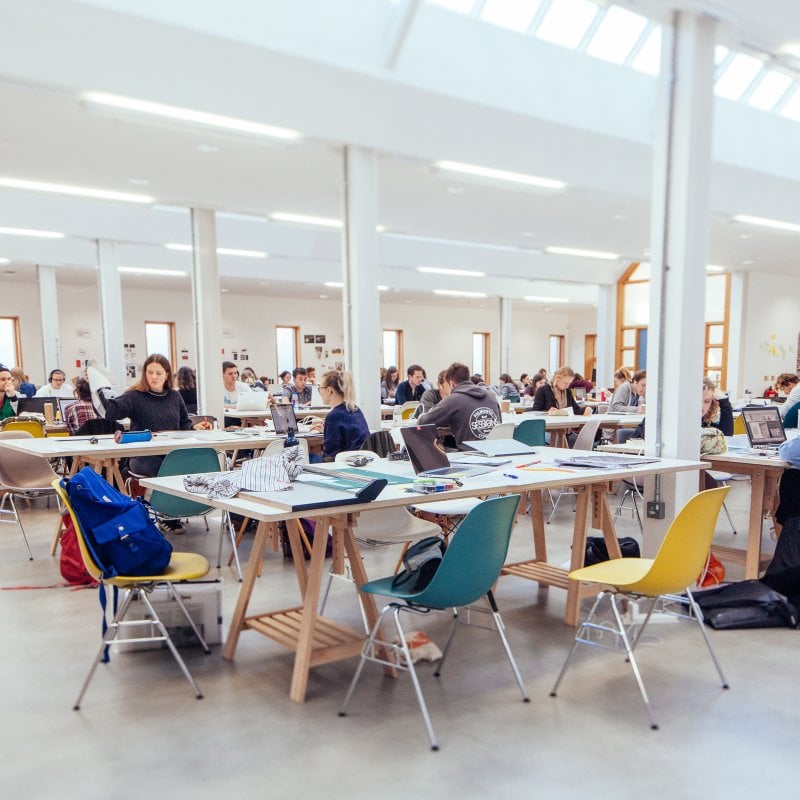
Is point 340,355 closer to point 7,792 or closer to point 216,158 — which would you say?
point 216,158

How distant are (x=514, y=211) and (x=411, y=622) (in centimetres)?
759

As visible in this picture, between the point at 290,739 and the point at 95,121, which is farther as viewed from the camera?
the point at 95,121

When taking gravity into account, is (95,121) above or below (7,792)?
above

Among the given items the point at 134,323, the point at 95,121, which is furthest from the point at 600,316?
the point at 95,121

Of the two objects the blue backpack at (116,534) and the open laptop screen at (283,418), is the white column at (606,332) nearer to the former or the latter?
the open laptop screen at (283,418)

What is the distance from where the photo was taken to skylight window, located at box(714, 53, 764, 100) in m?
8.90

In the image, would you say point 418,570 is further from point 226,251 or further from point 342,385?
point 226,251

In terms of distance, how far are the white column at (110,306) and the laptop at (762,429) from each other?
927cm

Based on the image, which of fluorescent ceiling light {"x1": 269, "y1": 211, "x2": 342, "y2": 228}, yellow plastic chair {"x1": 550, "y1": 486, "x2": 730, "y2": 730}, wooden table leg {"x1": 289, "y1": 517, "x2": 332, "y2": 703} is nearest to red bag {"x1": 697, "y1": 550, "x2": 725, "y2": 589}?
yellow plastic chair {"x1": 550, "y1": 486, "x2": 730, "y2": 730}

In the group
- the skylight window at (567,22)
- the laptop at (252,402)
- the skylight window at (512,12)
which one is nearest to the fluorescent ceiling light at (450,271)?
the laptop at (252,402)

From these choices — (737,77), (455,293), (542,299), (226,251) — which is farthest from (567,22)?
(542,299)

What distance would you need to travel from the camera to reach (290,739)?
8.82ft

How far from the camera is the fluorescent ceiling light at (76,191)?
8.33 m

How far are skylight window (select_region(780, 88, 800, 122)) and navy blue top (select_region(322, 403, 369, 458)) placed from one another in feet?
25.4
